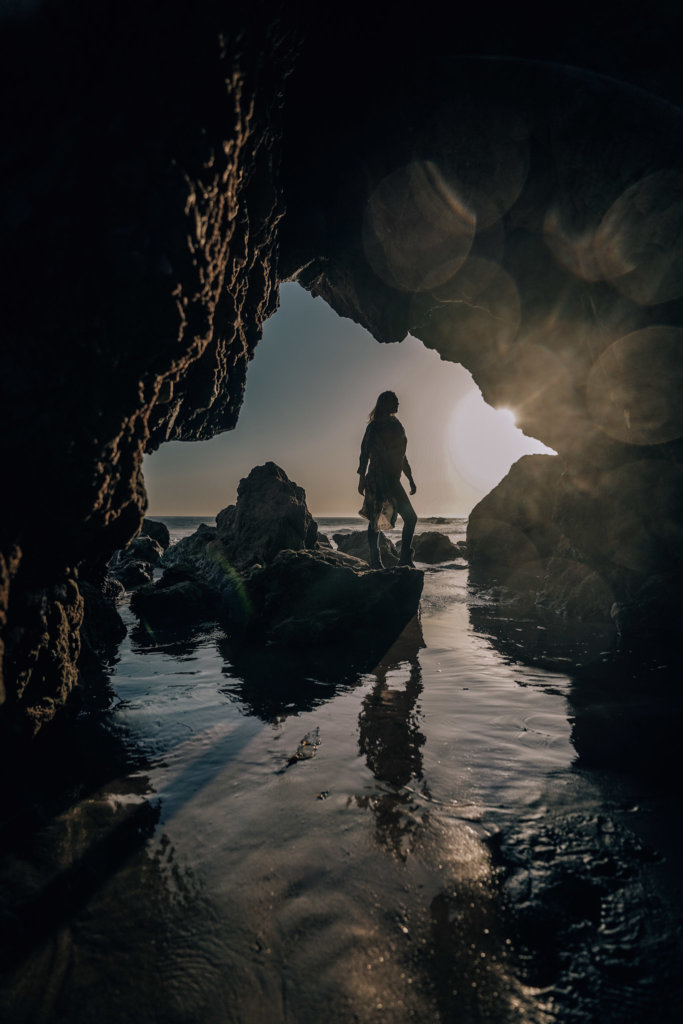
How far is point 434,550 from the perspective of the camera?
14.4 m

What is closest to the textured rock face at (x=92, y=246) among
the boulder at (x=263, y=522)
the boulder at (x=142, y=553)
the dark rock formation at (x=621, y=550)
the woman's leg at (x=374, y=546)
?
the boulder at (x=263, y=522)

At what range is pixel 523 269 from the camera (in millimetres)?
5875

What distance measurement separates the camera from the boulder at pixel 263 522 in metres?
7.79

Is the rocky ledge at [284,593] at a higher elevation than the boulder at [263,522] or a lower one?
lower

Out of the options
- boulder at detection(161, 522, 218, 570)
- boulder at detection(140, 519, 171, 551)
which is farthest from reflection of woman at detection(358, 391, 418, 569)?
boulder at detection(140, 519, 171, 551)

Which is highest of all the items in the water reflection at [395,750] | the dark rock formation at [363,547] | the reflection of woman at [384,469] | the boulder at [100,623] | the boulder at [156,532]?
the reflection of woman at [384,469]

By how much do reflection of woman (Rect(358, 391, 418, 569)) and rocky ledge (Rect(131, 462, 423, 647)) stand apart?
103 centimetres

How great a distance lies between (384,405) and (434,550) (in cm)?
796

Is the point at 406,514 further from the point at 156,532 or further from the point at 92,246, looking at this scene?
the point at 156,532

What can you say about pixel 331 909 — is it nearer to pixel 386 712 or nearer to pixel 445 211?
pixel 386 712

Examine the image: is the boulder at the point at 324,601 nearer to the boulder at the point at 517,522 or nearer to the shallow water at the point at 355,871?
the shallow water at the point at 355,871

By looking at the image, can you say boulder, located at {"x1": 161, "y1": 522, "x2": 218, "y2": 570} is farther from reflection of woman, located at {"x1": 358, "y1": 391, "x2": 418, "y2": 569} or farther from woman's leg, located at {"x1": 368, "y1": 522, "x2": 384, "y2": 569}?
reflection of woman, located at {"x1": 358, "y1": 391, "x2": 418, "y2": 569}

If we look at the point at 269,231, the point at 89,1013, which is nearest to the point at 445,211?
the point at 269,231

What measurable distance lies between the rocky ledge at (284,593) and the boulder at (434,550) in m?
7.34
